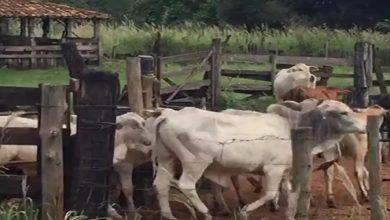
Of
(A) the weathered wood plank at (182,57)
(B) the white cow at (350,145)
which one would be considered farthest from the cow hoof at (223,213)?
(A) the weathered wood plank at (182,57)

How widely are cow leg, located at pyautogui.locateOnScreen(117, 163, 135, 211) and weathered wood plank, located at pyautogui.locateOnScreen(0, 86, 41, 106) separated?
138cm

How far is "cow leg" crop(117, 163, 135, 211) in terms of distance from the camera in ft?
34.4

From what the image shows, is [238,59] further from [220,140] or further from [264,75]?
[220,140]

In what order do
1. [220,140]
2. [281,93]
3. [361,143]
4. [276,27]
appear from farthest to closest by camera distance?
[276,27] → [281,93] → [361,143] → [220,140]

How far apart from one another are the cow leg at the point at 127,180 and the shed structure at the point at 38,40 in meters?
22.6

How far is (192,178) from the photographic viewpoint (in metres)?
9.91

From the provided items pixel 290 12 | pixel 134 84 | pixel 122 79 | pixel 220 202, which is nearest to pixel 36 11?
pixel 122 79

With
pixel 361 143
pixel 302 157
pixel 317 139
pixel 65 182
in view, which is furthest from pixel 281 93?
pixel 302 157

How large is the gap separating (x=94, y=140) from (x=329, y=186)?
3.78 metres

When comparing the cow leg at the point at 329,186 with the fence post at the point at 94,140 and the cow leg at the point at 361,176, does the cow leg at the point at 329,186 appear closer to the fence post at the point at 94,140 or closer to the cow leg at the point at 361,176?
the cow leg at the point at 361,176

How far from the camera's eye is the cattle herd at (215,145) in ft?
32.6

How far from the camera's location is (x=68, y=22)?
41.9 meters

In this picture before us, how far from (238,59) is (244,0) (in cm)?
3355

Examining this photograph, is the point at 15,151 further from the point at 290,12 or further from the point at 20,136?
the point at 290,12
